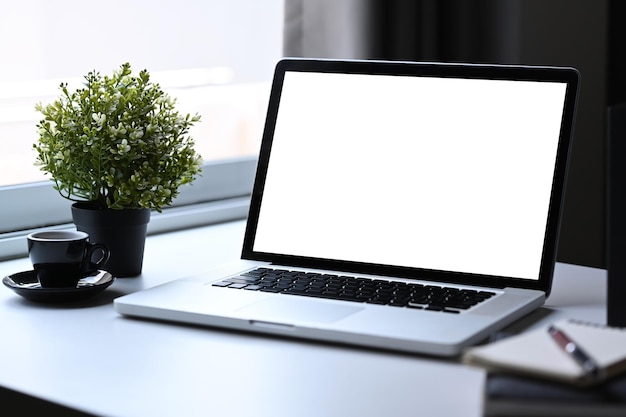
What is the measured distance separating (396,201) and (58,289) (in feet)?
1.44

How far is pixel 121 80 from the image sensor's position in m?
1.32

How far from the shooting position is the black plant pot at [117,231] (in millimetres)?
1283

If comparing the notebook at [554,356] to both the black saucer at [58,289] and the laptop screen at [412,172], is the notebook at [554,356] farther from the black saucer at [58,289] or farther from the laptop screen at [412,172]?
the black saucer at [58,289]

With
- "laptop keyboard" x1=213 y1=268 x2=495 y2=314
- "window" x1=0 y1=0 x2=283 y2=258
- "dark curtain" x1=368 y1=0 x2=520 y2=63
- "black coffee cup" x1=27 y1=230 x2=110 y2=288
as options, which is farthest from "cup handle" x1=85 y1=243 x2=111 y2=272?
"dark curtain" x1=368 y1=0 x2=520 y2=63

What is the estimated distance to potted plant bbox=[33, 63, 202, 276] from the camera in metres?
1.27

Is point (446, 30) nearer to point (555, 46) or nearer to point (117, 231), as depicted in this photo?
point (555, 46)

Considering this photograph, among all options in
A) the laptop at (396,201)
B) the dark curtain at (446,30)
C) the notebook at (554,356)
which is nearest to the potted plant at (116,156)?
the laptop at (396,201)

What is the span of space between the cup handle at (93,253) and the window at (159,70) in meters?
0.30

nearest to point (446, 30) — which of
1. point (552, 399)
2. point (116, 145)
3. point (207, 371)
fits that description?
point (116, 145)

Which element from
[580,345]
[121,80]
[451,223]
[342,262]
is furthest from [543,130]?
[121,80]

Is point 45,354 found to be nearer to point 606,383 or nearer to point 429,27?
point 606,383

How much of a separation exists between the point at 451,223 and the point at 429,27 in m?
0.89

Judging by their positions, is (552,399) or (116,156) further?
(116,156)

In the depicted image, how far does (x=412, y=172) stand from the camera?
127cm
